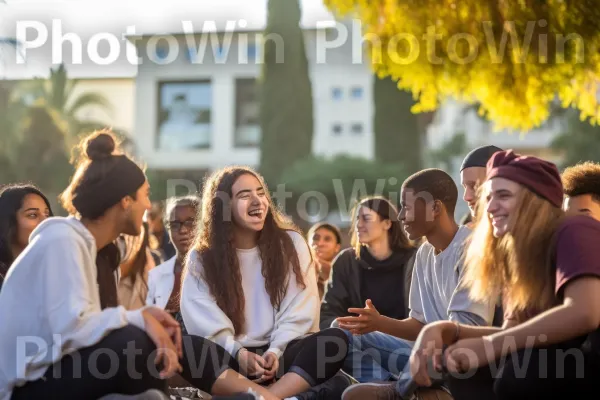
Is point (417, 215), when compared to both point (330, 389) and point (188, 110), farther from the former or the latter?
point (188, 110)

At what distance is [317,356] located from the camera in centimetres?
527

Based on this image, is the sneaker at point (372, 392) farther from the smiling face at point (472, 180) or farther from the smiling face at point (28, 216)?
the smiling face at point (28, 216)

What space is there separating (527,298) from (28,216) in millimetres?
3264

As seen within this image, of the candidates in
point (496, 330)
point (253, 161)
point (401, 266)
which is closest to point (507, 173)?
point (496, 330)

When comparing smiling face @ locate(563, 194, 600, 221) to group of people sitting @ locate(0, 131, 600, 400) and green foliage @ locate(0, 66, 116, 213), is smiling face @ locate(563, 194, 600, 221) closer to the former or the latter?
group of people sitting @ locate(0, 131, 600, 400)

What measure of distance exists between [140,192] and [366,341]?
173cm

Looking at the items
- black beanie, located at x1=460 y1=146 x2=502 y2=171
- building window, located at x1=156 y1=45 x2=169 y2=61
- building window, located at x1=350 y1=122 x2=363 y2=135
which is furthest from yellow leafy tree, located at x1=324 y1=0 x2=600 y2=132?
building window, located at x1=156 y1=45 x2=169 y2=61

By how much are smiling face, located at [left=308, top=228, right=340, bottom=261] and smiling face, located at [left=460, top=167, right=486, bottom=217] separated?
3.36 meters

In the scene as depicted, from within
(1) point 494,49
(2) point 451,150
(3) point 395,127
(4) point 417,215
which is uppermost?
(3) point 395,127

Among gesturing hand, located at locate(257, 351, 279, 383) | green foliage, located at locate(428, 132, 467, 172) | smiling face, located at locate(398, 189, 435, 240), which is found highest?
green foliage, located at locate(428, 132, 467, 172)

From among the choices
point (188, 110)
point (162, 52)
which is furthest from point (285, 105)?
point (162, 52)

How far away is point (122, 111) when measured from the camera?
61938 mm

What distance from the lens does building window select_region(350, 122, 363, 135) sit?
60906mm

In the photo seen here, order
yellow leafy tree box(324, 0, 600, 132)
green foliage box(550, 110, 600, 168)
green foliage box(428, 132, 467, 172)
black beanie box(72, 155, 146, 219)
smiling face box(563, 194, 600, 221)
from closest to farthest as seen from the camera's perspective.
A: black beanie box(72, 155, 146, 219)
smiling face box(563, 194, 600, 221)
yellow leafy tree box(324, 0, 600, 132)
green foliage box(550, 110, 600, 168)
green foliage box(428, 132, 467, 172)
